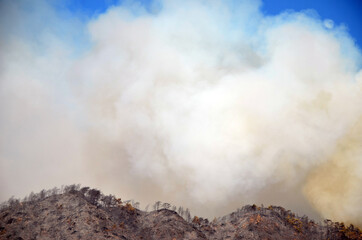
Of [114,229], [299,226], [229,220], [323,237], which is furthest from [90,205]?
[323,237]

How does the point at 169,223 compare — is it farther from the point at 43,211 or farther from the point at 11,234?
the point at 11,234

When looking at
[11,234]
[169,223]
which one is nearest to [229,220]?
[169,223]

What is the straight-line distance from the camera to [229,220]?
19400cm

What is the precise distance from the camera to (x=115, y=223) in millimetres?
162000

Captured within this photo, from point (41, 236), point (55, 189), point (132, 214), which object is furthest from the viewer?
point (55, 189)

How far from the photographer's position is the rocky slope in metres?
144

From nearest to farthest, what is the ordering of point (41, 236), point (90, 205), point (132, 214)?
point (41, 236) → point (90, 205) → point (132, 214)

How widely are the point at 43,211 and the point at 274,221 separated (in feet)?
453

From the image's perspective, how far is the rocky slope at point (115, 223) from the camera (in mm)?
143500

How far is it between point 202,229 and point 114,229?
59.5 meters

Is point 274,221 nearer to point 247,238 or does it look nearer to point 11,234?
point 247,238

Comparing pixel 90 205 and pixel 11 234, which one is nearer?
pixel 11 234

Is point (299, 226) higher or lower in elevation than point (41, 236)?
higher

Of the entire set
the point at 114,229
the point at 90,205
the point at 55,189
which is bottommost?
the point at 114,229
